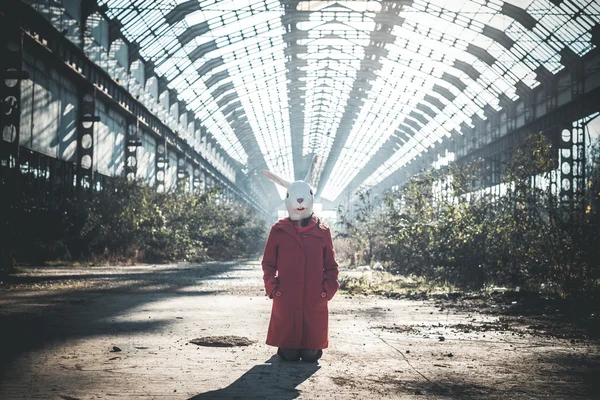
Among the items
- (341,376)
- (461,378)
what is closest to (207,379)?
(341,376)

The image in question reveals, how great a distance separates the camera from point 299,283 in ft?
18.5

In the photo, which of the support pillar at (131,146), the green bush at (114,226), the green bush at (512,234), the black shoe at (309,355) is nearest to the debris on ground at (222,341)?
the black shoe at (309,355)

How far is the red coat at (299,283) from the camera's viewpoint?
558 cm

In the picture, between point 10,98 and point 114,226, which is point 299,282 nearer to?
point 10,98

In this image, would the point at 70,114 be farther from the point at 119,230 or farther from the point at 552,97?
the point at 552,97

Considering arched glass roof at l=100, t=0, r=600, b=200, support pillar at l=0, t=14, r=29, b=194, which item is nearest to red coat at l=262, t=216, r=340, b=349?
support pillar at l=0, t=14, r=29, b=194

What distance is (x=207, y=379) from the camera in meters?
4.78

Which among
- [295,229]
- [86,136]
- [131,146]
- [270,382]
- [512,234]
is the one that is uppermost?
[131,146]

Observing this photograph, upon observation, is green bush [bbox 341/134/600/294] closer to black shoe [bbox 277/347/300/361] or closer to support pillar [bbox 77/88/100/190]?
black shoe [bbox 277/347/300/361]

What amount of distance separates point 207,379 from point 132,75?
27956 mm

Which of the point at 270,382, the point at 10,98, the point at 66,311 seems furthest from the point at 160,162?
the point at 270,382

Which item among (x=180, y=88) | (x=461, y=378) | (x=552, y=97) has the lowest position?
(x=461, y=378)

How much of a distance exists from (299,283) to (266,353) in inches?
33.7

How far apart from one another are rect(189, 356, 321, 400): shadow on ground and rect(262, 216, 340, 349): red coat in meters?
0.21
